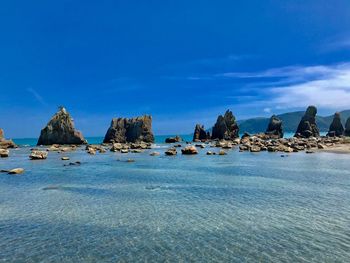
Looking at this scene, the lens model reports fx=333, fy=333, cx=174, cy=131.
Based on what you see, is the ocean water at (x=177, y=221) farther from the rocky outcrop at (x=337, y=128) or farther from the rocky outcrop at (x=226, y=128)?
the rocky outcrop at (x=337, y=128)

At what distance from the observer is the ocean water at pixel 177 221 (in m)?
15.6

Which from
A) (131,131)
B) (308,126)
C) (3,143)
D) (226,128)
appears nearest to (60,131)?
(3,143)

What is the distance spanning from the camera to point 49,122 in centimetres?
14962

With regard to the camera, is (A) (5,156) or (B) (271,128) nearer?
(A) (5,156)

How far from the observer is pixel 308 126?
182 metres

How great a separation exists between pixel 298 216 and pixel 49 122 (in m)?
143

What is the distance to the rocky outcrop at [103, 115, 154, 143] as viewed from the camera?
169000mm

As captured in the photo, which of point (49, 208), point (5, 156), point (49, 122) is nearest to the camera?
point (49, 208)

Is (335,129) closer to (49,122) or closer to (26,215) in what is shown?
(49,122)

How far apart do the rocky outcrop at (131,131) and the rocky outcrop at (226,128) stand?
38474 mm

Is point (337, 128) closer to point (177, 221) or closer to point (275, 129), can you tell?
point (275, 129)

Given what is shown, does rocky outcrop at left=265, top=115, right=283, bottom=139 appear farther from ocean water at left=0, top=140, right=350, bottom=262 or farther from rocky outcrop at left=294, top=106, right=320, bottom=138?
ocean water at left=0, top=140, right=350, bottom=262

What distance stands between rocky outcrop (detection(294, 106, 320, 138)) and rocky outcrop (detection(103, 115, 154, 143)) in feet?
268

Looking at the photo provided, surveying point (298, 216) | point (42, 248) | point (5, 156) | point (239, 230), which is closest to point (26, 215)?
point (42, 248)
